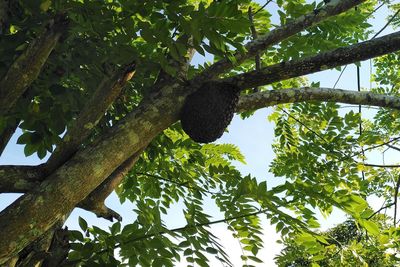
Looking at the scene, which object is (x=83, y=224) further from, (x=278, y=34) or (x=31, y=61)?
(x=278, y=34)

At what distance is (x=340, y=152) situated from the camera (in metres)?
4.24

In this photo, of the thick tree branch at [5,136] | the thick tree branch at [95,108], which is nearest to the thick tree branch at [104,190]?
the thick tree branch at [95,108]

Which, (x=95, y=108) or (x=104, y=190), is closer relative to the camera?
(x=95, y=108)

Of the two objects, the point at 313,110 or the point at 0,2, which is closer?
the point at 0,2

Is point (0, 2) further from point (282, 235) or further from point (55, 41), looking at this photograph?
point (282, 235)

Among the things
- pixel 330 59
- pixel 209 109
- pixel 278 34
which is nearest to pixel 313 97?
pixel 330 59

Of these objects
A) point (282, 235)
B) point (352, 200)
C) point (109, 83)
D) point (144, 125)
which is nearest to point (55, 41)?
point (109, 83)

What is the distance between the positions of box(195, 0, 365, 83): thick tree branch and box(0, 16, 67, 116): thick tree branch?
2.97ft

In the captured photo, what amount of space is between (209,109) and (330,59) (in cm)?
77

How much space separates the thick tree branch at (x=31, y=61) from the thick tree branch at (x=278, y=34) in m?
0.90

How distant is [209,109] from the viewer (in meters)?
2.56

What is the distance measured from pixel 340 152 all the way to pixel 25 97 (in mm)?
2971

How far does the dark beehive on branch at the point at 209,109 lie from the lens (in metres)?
2.55

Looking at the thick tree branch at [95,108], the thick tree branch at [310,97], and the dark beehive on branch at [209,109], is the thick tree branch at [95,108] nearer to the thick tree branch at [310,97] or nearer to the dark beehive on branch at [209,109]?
the dark beehive on branch at [209,109]
